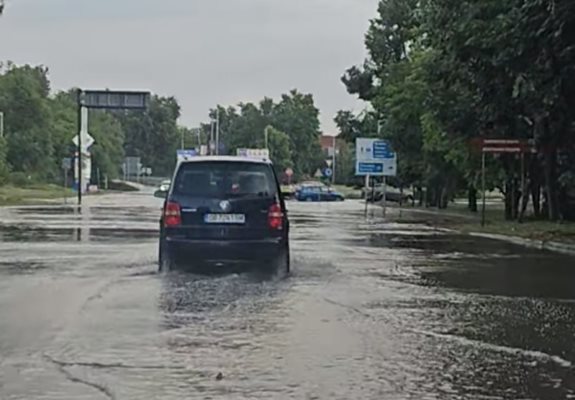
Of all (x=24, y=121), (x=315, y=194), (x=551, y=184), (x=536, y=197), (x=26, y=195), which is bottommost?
(x=26, y=195)

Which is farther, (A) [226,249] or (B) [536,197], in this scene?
(B) [536,197]

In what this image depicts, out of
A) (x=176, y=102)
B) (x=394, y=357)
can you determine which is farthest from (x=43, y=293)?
(x=176, y=102)

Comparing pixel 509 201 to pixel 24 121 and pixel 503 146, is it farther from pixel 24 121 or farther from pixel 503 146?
pixel 24 121

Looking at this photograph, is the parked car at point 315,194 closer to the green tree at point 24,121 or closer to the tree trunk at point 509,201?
the green tree at point 24,121

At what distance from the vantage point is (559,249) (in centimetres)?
2369

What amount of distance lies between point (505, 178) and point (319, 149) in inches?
4115

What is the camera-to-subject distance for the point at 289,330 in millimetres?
10070

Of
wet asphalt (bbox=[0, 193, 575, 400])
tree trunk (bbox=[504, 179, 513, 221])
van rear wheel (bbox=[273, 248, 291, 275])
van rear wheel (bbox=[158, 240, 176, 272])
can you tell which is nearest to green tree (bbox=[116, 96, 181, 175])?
tree trunk (bbox=[504, 179, 513, 221])

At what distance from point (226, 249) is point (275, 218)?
32.1 inches

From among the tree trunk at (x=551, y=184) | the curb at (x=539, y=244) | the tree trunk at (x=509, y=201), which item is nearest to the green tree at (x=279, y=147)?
the tree trunk at (x=509, y=201)

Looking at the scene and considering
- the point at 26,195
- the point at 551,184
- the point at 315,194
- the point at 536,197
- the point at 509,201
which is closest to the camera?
the point at 551,184

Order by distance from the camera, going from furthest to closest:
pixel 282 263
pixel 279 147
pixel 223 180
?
pixel 279 147 → pixel 282 263 → pixel 223 180

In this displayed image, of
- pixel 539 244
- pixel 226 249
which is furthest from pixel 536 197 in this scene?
pixel 226 249

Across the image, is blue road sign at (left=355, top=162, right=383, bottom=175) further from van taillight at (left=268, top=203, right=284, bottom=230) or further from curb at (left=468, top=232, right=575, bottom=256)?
van taillight at (left=268, top=203, right=284, bottom=230)
